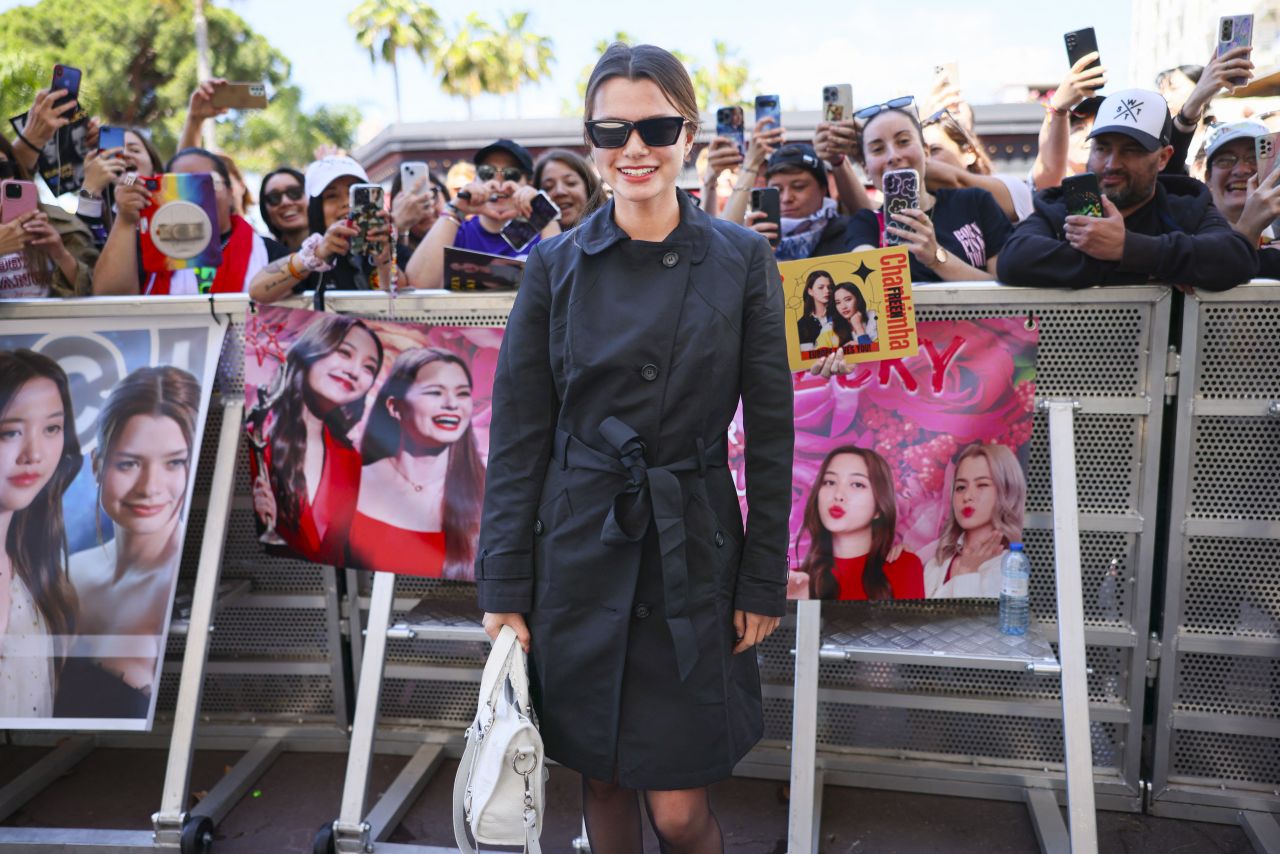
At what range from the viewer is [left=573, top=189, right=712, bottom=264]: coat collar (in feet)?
7.56

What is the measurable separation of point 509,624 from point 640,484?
50 cm

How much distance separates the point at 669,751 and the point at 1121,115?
2794 mm

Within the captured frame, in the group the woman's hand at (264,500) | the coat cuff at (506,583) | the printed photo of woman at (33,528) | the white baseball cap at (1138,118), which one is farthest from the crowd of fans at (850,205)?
the coat cuff at (506,583)

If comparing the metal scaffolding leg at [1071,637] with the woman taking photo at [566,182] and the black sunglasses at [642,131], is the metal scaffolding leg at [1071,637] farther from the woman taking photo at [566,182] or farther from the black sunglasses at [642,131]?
the woman taking photo at [566,182]

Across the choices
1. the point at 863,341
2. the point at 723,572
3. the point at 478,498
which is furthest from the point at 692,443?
the point at 478,498

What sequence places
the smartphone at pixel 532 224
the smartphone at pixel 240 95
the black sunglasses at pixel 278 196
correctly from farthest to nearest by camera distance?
1. the smartphone at pixel 240 95
2. the black sunglasses at pixel 278 196
3. the smartphone at pixel 532 224

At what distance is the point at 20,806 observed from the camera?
13.1 feet

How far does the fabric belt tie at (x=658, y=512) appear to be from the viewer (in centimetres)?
221

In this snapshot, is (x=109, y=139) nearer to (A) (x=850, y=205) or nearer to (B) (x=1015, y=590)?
(A) (x=850, y=205)

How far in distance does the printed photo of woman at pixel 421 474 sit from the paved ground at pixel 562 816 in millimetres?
1026

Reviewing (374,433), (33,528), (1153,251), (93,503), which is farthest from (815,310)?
(33,528)

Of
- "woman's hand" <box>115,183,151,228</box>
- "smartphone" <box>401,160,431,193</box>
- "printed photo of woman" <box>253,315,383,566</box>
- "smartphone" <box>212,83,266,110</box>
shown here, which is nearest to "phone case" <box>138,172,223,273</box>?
"woman's hand" <box>115,183,151,228</box>

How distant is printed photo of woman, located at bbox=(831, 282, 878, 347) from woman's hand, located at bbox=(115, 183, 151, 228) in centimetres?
284

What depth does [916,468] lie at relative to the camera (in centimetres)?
343
